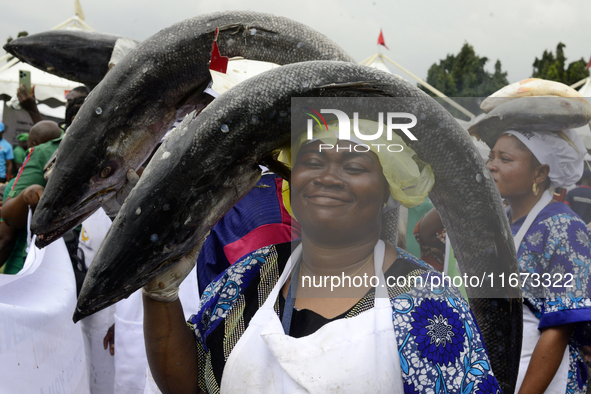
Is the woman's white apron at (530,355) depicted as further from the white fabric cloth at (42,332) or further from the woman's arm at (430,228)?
the white fabric cloth at (42,332)

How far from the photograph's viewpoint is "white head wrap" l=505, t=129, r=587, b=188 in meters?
2.33

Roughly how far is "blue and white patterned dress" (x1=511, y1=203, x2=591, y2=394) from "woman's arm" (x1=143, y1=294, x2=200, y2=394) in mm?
1663

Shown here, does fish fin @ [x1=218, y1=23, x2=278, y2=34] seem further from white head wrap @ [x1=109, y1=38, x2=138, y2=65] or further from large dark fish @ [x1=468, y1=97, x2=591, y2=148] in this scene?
large dark fish @ [x1=468, y1=97, x2=591, y2=148]

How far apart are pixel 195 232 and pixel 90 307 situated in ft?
1.10

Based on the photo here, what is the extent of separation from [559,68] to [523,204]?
19.4 m

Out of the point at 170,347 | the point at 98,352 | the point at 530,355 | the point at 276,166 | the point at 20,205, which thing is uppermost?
the point at 276,166

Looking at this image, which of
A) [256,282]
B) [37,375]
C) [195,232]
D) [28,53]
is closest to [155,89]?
[195,232]

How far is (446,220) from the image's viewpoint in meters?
1.38

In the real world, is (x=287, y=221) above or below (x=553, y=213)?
below

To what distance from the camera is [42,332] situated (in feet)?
6.31

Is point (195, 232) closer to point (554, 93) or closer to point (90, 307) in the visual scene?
point (90, 307)

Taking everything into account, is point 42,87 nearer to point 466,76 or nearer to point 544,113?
point 544,113

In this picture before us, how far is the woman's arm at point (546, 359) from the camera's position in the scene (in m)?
2.13

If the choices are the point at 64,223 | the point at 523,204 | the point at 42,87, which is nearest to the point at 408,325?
the point at 64,223
